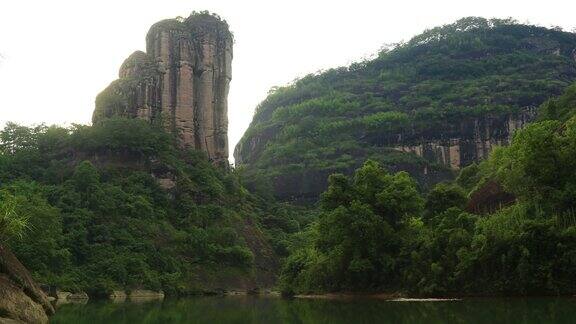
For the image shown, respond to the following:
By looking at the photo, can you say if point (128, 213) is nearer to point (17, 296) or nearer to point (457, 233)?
point (457, 233)

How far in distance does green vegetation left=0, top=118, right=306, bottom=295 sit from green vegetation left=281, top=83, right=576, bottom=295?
13756 millimetres

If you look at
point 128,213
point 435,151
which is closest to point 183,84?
point 128,213

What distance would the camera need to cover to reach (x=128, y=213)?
171 feet

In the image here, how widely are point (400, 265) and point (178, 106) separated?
43450 millimetres

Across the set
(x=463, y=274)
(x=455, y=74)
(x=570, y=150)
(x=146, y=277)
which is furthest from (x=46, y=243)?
(x=455, y=74)

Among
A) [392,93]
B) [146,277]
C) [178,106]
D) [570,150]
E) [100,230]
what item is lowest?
[146,277]

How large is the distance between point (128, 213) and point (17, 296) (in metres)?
37.0

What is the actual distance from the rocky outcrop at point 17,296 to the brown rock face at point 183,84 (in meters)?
52.1

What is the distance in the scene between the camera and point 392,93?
111 metres

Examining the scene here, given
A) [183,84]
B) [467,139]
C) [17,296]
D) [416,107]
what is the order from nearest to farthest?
[17,296]
[183,84]
[467,139]
[416,107]

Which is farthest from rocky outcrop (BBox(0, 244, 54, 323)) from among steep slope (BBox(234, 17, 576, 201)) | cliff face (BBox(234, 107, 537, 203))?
cliff face (BBox(234, 107, 537, 203))

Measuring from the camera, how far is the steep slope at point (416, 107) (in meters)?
90.2

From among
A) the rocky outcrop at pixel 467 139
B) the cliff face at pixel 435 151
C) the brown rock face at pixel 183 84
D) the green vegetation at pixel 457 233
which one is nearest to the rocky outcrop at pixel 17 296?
the green vegetation at pixel 457 233

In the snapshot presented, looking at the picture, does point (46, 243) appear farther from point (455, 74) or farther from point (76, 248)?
point (455, 74)
